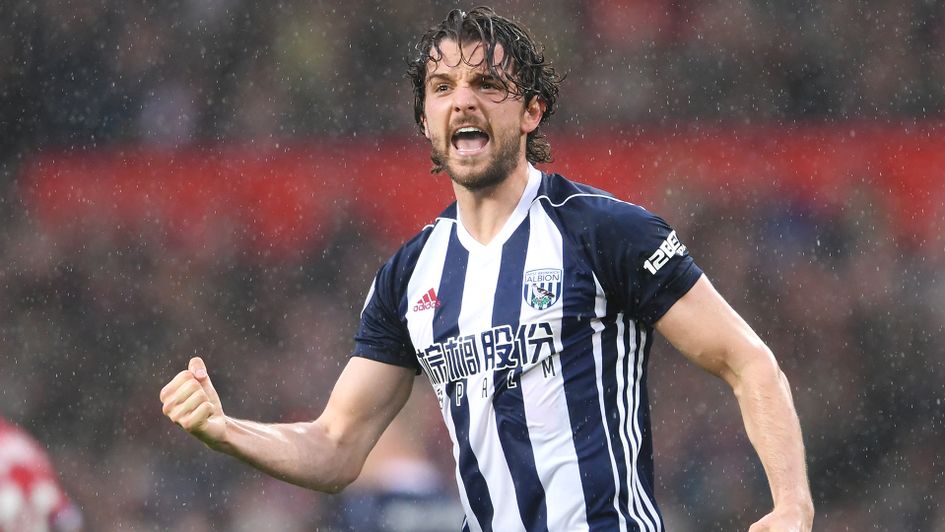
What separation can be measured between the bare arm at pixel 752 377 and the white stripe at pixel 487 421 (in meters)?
0.41

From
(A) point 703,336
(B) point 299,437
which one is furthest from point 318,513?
(A) point 703,336

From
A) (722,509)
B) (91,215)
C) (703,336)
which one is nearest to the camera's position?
(703,336)

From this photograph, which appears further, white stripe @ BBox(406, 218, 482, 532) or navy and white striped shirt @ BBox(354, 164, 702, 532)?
white stripe @ BBox(406, 218, 482, 532)

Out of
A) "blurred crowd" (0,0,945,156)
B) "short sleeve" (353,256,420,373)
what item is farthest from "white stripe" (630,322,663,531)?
"blurred crowd" (0,0,945,156)

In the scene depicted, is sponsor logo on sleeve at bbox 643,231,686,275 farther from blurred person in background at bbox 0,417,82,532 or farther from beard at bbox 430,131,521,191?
blurred person in background at bbox 0,417,82,532

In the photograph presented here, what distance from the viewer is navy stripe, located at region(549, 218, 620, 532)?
9.57ft

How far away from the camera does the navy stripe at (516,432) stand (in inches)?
116

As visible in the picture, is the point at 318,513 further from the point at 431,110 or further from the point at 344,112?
the point at 431,110

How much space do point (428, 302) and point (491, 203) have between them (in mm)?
287

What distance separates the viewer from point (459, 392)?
10.1ft

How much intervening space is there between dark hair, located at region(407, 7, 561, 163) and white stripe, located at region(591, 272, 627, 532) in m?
0.59

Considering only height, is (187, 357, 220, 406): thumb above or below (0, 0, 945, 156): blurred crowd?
below

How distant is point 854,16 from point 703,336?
19.2 feet

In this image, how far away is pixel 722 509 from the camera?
23.5 ft
